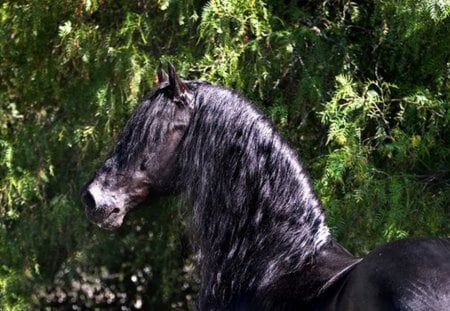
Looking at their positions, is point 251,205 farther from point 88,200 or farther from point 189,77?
point 189,77

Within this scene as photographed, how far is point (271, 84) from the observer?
397 cm

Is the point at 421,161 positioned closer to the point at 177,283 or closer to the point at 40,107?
the point at 177,283

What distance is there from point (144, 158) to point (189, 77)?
1661 millimetres

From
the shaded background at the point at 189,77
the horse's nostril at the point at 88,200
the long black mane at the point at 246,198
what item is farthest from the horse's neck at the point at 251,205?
the shaded background at the point at 189,77

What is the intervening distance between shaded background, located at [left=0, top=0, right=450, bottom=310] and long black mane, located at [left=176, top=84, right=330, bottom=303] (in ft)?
4.54

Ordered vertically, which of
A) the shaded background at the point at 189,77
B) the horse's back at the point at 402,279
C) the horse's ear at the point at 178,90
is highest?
the horse's ear at the point at 178,90

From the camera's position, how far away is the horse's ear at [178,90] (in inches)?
87.2

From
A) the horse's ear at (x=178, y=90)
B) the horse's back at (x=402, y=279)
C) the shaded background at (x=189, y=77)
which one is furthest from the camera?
the shaded background at (x=189, y=77)

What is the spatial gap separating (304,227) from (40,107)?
2.73 meters

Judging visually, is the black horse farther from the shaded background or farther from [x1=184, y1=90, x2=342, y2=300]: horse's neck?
the shaded background

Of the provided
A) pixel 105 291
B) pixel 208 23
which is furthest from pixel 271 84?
pixel 105 291

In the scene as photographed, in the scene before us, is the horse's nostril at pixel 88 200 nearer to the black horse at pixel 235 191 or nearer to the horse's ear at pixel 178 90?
the black horse at pixel 235 191

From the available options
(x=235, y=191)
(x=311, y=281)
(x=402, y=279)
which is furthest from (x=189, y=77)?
(x=402, y=279)

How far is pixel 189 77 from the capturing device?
3.88m
